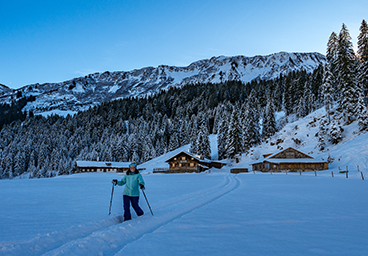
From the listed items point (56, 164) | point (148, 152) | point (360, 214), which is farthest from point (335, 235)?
point (56, 164)

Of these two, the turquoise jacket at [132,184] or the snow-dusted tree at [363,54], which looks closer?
the turquoise jacket at [132,184]

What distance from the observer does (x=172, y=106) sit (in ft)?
468

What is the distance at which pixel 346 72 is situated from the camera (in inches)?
1905

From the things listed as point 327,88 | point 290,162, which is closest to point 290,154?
point 290,162

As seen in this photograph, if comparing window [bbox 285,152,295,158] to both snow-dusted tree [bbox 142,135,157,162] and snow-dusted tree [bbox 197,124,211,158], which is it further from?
snow-dusted tree [bbox 142,135,157,162]

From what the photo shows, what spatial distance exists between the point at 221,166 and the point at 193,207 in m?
61.2

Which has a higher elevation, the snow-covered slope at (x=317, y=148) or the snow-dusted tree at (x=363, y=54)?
the snow-dusted tree at (x=363, y=54)

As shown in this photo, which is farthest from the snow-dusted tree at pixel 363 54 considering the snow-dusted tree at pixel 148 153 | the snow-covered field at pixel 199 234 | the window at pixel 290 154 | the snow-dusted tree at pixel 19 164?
the snow-dusted tree at pixel 19 164

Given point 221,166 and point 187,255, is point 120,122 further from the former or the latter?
point 187,255

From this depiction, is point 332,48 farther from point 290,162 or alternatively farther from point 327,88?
point 290,162

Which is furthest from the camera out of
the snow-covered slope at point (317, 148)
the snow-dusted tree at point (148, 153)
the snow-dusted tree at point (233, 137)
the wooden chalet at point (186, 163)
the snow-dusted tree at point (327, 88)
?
the snow-dusted tree at point (148, 153)

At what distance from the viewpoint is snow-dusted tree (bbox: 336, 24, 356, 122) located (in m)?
47.9

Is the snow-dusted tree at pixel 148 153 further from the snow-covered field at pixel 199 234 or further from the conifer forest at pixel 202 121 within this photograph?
the snow-covered field at pixel 199 234

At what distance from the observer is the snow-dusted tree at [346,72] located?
1884 inches
